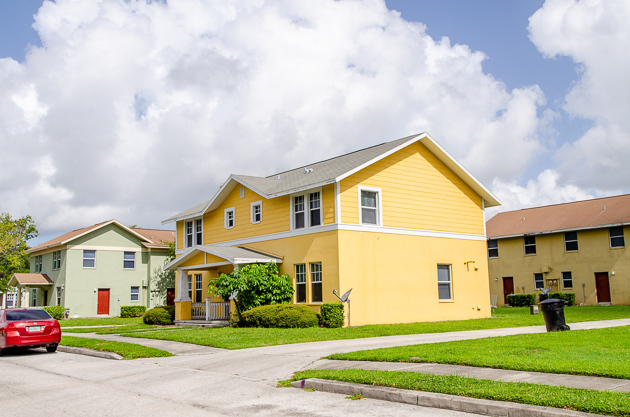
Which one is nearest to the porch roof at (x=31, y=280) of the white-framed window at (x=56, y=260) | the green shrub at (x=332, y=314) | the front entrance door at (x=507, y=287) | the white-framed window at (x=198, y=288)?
the white-framed window at (x=56, y=260)

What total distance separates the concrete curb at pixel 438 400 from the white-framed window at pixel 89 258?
124 feet

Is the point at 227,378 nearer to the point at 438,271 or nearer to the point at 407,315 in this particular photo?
the point at 407,315

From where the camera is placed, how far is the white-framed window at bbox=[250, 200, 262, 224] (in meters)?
27.7

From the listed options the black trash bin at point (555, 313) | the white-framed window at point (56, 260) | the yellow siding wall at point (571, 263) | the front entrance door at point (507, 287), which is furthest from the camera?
the white-framed window at point (56, 260)

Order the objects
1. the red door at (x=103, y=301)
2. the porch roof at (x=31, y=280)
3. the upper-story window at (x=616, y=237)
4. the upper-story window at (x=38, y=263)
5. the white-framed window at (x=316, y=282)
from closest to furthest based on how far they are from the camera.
Answer: the white-framed window at (x=316, y=282) → the upper-story window at (x=616, y=237) → the porch roof at (x=31, y=280) → the red door at (x=103, y=301) → the upper-story window at (x=38, y=263)

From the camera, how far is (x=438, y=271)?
2677 centimetres

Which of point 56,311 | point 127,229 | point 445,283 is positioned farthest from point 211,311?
point 127,229

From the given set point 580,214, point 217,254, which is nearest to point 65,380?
point 217,254

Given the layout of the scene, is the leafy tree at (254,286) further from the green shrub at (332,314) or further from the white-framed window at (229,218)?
the white-framed window at (229,218)

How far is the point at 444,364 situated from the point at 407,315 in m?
14.3

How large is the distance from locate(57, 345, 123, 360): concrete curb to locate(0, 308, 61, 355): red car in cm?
43

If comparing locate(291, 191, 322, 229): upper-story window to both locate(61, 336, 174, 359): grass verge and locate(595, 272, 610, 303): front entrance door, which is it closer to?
locate(61, 336, 174, 359): grass verge

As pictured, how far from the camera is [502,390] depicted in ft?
26.7

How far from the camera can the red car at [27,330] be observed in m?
17.1
